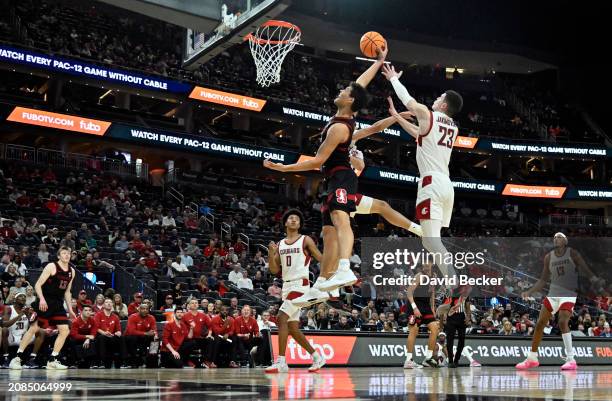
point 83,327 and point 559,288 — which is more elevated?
point 559,288

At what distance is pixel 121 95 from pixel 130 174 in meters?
6.45

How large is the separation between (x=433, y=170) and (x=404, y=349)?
8603 millimetres

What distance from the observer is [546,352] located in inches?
732

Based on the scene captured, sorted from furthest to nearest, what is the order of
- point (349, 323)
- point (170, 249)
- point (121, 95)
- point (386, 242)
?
point (121, 95) → point (386, 242) → point (170, 249) → point (349, 323)

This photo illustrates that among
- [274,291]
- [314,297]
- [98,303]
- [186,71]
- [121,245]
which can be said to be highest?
[186,71]

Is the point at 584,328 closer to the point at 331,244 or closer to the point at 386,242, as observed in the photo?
the point at 386,242

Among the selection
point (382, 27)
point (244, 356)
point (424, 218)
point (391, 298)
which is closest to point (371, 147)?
point (382, 27)

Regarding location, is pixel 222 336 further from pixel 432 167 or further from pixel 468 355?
pixel 432 167

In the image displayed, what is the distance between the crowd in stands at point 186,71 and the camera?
33.9m

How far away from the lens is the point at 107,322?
49.1 feet

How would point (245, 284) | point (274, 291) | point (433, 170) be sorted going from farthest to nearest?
point (245, 284) → point (274, 291) → point (433, 170)

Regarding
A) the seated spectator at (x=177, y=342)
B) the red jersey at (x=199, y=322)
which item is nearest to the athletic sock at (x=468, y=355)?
the red jersey at (x=199, y=322)

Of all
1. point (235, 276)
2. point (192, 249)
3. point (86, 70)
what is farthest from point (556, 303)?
point (86, 70)

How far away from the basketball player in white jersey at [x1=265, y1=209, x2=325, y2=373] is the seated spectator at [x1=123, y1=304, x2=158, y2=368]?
18.6 feet
